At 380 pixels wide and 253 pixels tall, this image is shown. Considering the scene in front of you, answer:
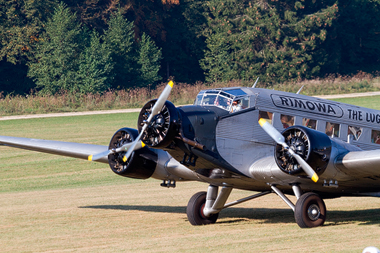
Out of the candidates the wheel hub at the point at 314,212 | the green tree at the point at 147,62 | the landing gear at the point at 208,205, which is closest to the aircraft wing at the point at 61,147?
the landing gear at the point at 208,205

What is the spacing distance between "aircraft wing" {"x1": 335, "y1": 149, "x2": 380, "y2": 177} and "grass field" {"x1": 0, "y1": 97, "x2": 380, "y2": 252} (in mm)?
1462

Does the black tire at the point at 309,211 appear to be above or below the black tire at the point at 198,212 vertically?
above

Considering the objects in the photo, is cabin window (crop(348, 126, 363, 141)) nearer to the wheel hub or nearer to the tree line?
the wheel hub

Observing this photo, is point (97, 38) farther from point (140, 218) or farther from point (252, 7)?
point (140, 218)

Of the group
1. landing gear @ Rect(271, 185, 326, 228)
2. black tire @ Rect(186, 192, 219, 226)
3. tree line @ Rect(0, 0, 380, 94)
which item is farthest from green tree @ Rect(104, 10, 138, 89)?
landing gear @ Rect(271, 185, 326, 228)

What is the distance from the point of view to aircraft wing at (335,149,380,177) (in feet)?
44.2

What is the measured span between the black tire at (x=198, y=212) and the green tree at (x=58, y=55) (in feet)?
168

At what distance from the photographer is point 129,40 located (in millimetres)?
72375

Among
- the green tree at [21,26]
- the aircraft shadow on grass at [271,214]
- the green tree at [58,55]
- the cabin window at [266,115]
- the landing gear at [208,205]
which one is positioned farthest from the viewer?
the green tree at [21,26]

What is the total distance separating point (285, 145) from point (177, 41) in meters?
68.3

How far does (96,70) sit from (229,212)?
1971 inches

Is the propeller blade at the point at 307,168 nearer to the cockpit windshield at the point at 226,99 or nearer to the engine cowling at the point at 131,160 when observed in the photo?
the cockpit windshield at the point at 226,99

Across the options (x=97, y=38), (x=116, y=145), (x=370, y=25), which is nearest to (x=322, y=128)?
(x=116, y=145)

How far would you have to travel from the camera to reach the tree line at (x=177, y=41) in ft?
Answer: 219
